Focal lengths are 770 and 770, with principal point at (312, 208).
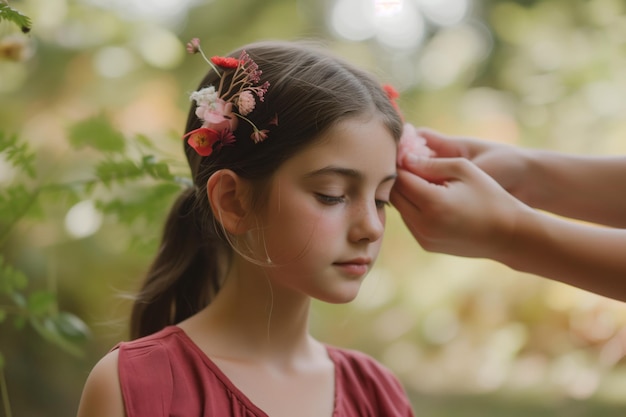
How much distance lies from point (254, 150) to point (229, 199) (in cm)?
10

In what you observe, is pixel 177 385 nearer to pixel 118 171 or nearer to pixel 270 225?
pixel 270 225

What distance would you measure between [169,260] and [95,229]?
3.12 ft

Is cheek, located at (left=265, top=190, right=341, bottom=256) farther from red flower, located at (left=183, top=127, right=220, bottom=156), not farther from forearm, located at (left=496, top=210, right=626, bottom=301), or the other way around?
forearm, located at (left=496, top=210, right=626, bottom=301)

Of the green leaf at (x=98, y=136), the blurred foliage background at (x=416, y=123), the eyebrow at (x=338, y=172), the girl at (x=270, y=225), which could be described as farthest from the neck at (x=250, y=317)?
the blurred foliage background at (x=416, y=123)

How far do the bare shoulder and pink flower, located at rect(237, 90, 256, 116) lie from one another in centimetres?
44

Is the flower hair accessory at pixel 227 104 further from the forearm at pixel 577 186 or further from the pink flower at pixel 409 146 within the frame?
the forearm at pixel 577 186

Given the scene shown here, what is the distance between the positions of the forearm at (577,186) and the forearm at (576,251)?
0.82ft

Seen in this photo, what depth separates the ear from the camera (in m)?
1.27

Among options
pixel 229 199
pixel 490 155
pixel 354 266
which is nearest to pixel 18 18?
pixel 229 199

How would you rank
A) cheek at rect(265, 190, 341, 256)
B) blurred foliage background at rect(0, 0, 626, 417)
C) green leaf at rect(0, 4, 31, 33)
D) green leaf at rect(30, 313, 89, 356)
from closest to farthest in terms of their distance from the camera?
1. green leaf at rect(0, 4, 31, 33)
2. cheek at rect(265, 190, 341, 256)
3. green leaf at rect(30, 313, 89, 356)
4. blurred foliage background at rect(0, 0, 626, 417)

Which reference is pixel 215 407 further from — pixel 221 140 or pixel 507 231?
pixel 507 231

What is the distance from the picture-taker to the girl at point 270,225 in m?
1.21

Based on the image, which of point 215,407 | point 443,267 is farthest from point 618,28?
point 215,407

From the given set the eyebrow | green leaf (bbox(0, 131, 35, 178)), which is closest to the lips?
the eyebrow
